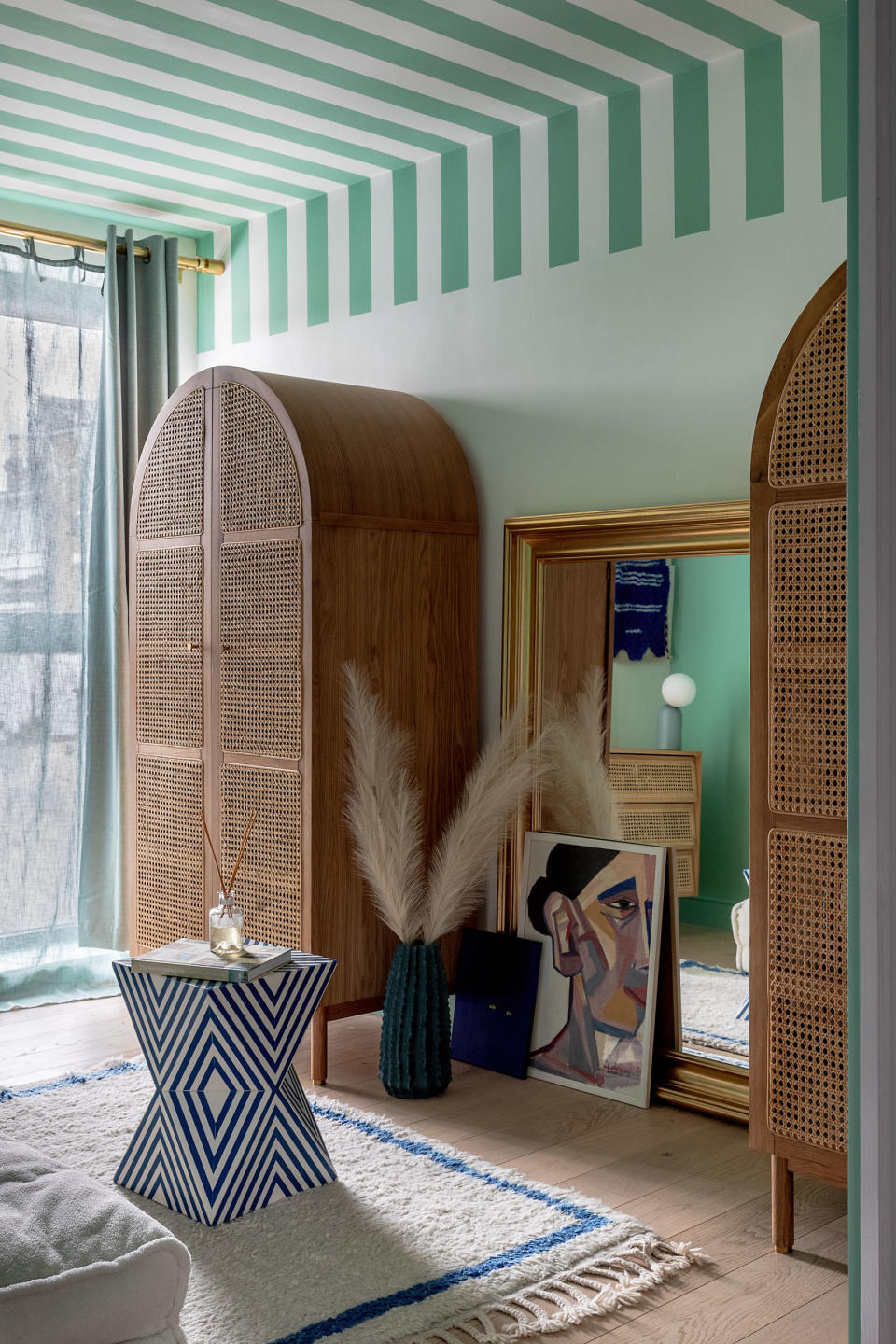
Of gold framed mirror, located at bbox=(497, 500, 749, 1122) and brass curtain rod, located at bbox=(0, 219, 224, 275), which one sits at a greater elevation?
brass curtain rod, located at bbox=(0, 219, 224, 275)

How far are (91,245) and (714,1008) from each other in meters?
3.19

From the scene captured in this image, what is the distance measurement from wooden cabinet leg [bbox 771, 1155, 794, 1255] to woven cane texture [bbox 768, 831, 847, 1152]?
0.23ft

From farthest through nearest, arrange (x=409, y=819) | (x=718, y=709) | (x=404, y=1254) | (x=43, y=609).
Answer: (x=43, y=609) < (x=409, y=819) < (x=718, y=709) < (x=404, y=1254)

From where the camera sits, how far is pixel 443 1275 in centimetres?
225

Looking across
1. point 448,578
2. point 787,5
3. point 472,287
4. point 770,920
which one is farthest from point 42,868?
point 787,5

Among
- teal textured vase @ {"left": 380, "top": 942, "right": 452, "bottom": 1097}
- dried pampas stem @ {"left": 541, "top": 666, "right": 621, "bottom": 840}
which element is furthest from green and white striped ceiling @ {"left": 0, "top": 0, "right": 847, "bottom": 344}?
teal textured vase @ {"left": 380, "top": 942, "right": 452, "bottom": 1097}

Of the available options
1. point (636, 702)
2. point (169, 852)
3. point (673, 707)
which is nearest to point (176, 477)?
point (169, 852)

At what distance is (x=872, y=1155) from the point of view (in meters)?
1.27

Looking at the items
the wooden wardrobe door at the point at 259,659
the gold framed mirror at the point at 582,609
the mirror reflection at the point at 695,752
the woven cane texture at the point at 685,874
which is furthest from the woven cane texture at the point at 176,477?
the woven cane texture at the point at 685,874

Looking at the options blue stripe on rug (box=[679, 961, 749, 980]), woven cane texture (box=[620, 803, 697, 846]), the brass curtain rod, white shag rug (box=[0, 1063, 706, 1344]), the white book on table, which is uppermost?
the brass curtain rod

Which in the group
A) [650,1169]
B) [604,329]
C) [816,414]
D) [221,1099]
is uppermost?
[604,329]

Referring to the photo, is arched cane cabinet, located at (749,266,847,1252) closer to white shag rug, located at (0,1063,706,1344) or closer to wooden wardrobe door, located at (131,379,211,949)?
white shag rug, located at (0,1063,706,1344)

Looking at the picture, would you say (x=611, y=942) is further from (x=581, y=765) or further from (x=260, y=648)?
(x=260, y=648)

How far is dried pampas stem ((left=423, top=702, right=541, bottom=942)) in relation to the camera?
10.8 feet
